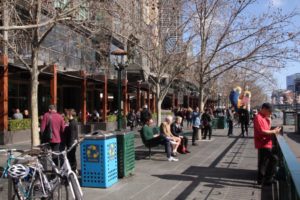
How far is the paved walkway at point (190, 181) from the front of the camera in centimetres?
878

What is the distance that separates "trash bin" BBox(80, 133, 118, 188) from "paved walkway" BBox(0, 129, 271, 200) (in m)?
0.21

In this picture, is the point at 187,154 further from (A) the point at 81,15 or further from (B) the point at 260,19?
(B) the point at 260,19

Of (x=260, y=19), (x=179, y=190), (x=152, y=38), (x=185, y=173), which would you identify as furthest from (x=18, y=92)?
(x=179, y=190)

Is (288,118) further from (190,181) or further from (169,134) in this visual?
(190,181)

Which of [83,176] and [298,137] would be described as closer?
[83,176]

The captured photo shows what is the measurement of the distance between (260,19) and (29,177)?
1471 cm

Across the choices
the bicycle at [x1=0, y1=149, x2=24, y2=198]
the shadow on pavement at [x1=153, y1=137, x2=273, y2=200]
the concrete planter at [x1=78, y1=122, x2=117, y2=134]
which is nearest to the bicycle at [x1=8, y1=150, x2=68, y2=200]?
the bicycle at [x1=0, y1=149, x2=24, y2=198]

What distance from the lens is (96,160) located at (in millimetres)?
9328

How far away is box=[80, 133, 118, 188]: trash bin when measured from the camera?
9.23 meters

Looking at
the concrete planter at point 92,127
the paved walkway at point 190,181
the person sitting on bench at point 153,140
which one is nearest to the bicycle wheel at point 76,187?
the paved walkway at point 190,181

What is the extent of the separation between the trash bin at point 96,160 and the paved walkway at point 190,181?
21 centimetres

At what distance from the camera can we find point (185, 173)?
11414mm

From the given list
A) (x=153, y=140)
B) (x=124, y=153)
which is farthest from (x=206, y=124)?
(x=124, y=153)

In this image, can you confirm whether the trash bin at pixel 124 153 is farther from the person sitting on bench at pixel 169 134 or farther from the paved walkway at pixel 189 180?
the person sitting on bench at pixel 169 134
